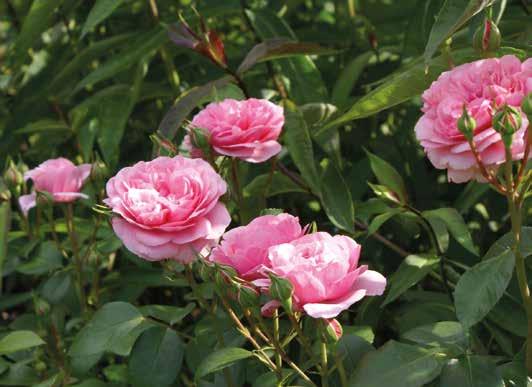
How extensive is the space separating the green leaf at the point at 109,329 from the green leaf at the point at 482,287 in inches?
13.7

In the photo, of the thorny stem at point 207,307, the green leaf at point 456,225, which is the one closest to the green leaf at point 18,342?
the thorny stem at point 207,307

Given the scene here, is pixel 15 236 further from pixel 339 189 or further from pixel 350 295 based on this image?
pixel 350 295

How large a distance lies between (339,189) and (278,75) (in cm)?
43

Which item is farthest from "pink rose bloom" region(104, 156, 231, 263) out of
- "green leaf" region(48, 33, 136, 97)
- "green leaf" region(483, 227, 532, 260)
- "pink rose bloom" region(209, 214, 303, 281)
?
"green leaf" region(48, 33, 136, 97)

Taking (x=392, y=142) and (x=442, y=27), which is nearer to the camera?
(x=442, y=27)

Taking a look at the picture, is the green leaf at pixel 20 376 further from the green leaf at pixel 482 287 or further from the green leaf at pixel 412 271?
the green leaf at pixel 482 287

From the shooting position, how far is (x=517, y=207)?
84 cm

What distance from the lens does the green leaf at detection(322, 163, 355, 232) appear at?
3.76ft

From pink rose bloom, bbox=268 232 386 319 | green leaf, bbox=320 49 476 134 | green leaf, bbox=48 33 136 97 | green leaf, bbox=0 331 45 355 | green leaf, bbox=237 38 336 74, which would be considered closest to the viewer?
pink rose bloom, bbox=268 232 386 319

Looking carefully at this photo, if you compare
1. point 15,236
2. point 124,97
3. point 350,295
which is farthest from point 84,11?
point 350,295

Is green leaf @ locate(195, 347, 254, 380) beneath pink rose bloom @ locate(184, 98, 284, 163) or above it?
beneath

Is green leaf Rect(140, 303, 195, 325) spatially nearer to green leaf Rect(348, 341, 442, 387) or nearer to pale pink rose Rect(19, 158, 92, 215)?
pale pink rose Rect(19, 158, 92, 215)

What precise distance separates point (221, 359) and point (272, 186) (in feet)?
Result: 1.35

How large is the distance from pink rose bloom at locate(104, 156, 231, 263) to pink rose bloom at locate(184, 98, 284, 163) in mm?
102
